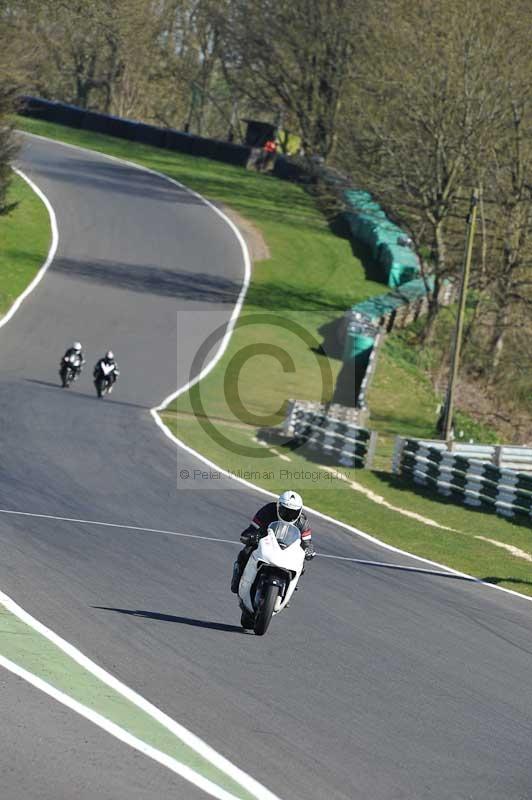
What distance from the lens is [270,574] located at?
11.3 metres

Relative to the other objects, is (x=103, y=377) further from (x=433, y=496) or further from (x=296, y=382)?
(x=433, y=496)

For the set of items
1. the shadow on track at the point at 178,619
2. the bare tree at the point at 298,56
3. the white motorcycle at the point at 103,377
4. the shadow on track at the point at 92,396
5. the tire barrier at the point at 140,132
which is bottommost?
the shadow on track at the point at 92,396

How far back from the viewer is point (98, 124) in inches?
2847

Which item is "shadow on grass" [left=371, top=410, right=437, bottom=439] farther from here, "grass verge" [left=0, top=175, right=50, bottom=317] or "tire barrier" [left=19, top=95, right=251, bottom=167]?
"tire barrier" [left=19, top=95, right=251, bottom=167]

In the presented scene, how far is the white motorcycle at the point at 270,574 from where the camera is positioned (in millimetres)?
11336

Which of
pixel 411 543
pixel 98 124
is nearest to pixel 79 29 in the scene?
pixel 98 124

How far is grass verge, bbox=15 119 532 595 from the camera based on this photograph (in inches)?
848

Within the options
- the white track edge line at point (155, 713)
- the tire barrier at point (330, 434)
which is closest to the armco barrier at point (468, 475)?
the tire barrier at point (330, 434)

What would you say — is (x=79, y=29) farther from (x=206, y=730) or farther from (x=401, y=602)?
(x=206, y=730)

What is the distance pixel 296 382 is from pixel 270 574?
28.2 meters

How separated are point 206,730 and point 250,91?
231 ft

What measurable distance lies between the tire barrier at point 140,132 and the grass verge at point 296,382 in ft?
4.35
